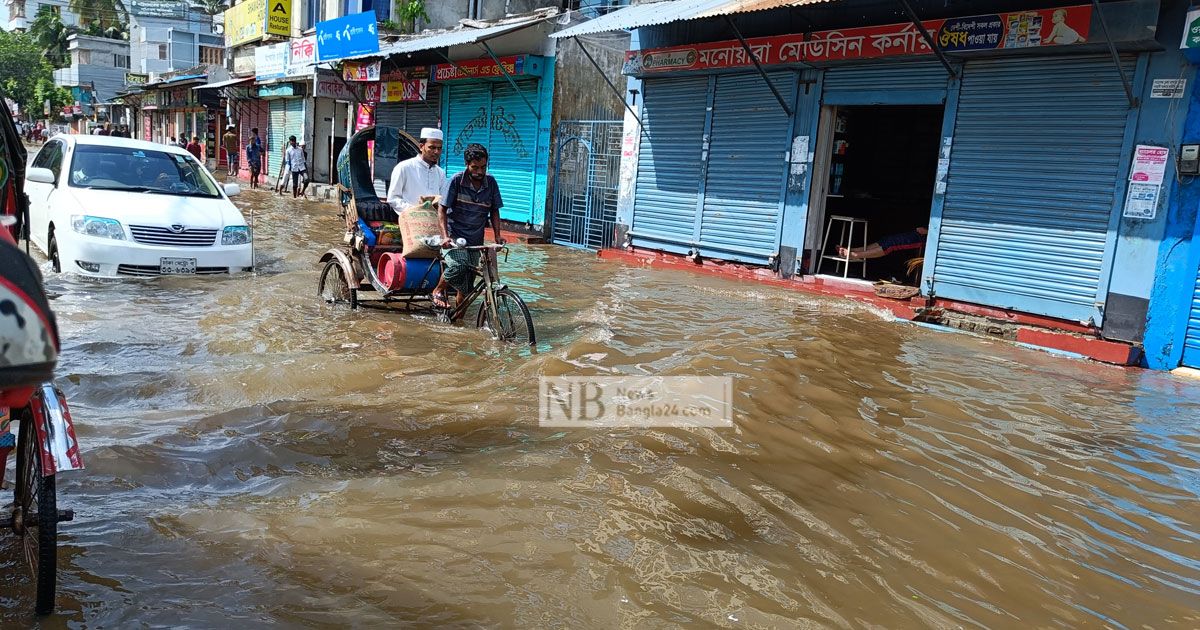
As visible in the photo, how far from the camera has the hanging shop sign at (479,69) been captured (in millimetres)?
16234

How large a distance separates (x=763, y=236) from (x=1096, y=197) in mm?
4405

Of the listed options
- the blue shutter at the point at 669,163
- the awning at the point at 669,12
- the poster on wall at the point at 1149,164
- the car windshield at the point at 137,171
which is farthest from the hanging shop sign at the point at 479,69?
the poster on wall at the point at 1149,164

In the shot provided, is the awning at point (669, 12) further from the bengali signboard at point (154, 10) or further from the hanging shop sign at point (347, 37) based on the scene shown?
the bengali signboard at point (154, 10)

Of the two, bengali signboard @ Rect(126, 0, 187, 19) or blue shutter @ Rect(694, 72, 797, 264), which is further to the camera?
bengali signboard @ Rect(126, 0, 187, 19)

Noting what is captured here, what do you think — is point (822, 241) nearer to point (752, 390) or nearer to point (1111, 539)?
point (752, 390)

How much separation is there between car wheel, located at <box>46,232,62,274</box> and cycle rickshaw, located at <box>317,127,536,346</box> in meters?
2.72

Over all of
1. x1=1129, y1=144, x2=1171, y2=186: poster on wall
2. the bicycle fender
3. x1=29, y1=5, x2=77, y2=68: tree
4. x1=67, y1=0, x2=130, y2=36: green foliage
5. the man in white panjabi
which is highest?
x1=67, y1=0, x2=130, y2=36: green foliage

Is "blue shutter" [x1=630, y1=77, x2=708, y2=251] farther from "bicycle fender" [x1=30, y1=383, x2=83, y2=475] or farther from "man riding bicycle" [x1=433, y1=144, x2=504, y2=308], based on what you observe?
"bicycle fender" [x1=30, y1=383, x2=83, y2=475]

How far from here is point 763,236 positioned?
11820 millimetres

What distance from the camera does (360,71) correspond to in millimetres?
20781

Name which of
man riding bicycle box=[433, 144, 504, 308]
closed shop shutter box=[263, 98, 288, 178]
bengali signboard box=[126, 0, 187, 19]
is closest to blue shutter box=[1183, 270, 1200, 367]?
man riding bicycle box=[433, 144, 504, 308]

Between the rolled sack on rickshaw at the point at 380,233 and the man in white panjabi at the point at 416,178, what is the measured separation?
0.67 ft

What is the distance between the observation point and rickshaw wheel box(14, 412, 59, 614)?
258 cm

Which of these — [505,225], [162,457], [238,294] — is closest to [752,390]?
[162,457]
